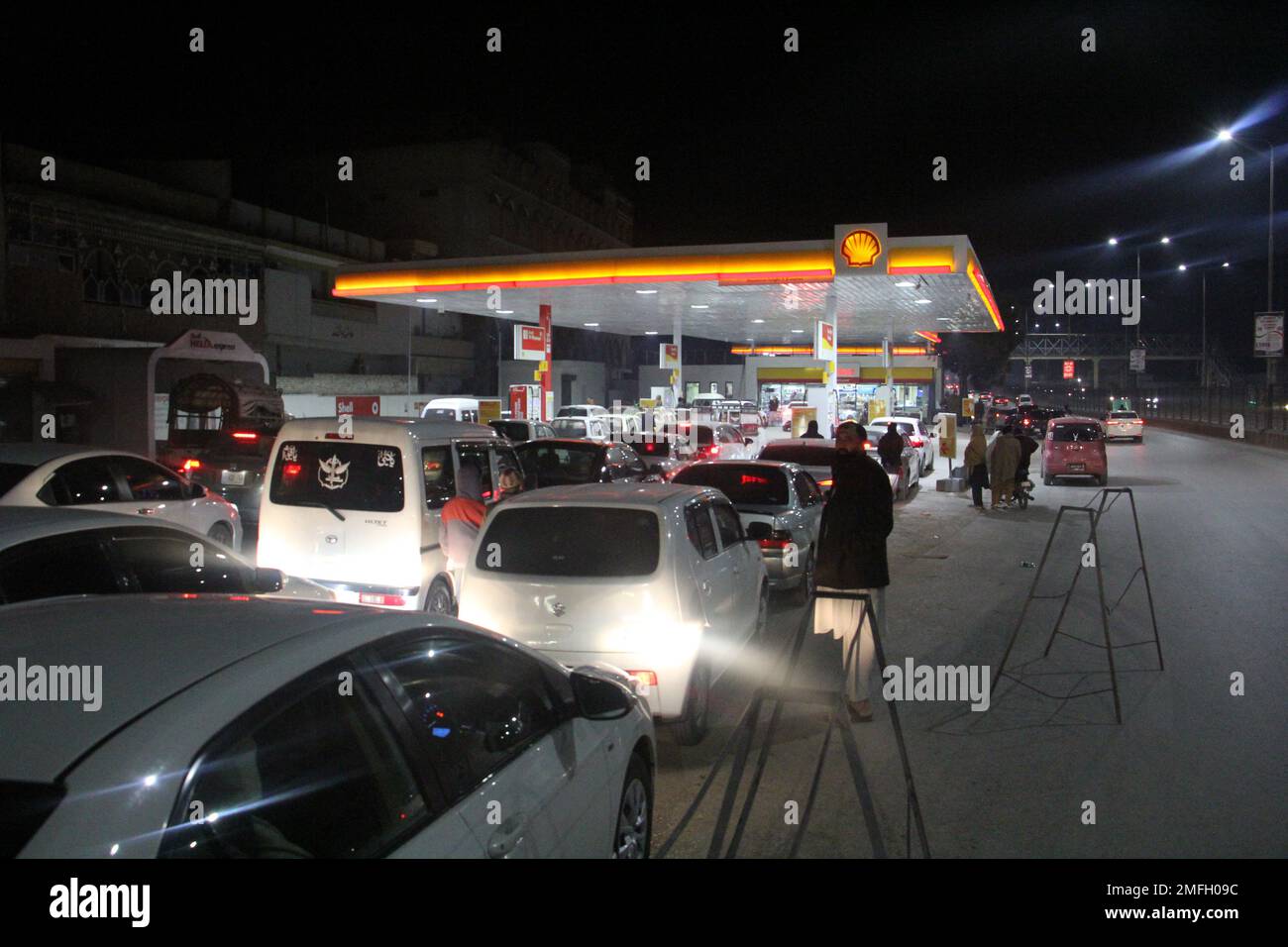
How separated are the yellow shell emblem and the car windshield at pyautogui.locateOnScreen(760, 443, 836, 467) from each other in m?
6.72

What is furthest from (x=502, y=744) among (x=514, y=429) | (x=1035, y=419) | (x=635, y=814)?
(x=1035, y=419)

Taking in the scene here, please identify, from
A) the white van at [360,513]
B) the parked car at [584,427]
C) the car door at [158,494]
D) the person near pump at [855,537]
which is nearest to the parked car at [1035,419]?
the parked car at [584,427]

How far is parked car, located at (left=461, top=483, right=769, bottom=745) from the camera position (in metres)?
6.26

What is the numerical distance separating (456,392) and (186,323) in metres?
19.2

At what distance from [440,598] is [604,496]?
274 cm

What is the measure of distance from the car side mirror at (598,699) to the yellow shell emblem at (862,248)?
60.3ft

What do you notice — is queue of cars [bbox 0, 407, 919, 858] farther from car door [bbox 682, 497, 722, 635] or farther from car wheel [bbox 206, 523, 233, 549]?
car wheel [bbox 206, 523, 233, 549]

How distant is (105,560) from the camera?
577 cm

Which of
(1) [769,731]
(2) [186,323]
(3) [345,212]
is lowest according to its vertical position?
(1) [769,731]

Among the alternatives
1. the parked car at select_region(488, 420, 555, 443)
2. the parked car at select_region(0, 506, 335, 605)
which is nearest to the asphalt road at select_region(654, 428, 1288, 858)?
the parked car at select_region(0, 506, 335, 605)

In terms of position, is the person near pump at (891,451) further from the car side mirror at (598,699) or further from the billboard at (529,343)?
the car side mirror at (598,699)
